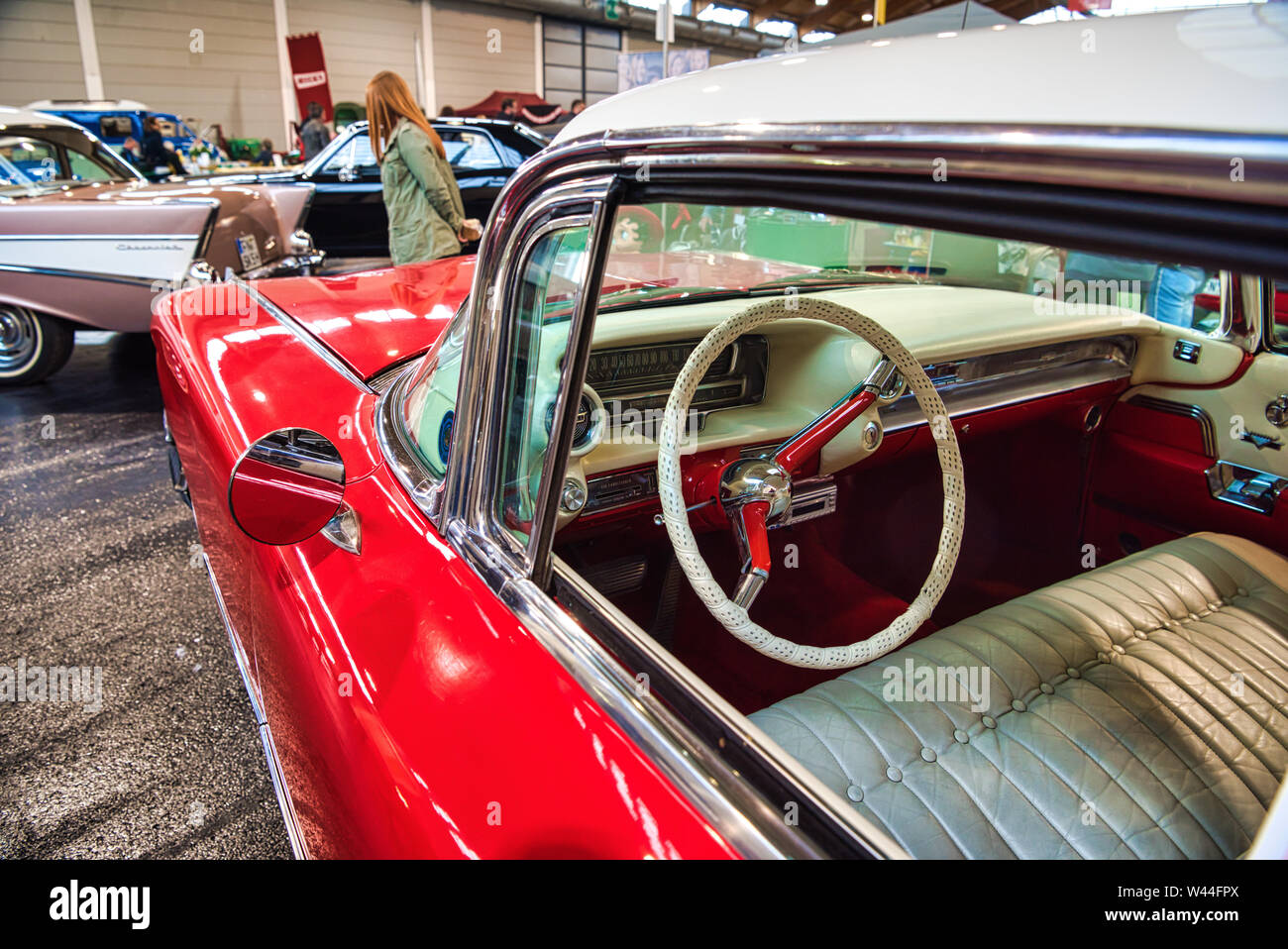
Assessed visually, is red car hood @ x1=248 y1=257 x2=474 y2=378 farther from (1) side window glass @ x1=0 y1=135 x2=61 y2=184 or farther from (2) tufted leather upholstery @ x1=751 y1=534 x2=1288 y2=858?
(1) side window glass @ x1=0 y1=135 x2=61 y2=184

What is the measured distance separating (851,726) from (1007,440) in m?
1.67

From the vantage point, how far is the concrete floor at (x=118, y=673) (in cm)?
187

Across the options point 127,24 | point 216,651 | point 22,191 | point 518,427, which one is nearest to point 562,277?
point 518,427

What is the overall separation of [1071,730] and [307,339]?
1783 millimetres

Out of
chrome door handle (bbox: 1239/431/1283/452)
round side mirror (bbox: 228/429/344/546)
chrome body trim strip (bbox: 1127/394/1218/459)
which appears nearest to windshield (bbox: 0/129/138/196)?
round side mirror (bbox: 228/429/344/546)

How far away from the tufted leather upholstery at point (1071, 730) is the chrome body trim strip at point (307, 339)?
3.82 ft

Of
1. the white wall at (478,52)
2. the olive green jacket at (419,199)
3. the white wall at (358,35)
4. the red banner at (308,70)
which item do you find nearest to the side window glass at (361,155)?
the olive green jacket at (419,199)

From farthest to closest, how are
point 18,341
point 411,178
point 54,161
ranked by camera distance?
point 54,161 < point 18,341 < point 411,178

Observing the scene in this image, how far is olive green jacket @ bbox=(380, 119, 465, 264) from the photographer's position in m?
4.18

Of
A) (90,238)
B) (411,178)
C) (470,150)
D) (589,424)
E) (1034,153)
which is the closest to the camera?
(1034,153)

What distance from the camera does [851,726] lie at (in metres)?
1.06

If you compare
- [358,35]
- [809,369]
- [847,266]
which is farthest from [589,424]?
[358,35]

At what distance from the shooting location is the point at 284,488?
1.12 meters

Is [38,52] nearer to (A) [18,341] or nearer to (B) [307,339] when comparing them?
(A) [18,341]
